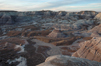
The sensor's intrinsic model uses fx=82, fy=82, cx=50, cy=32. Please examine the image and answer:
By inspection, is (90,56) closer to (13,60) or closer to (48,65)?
(48,65)

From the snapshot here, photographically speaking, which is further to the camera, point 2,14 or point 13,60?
point 2,14

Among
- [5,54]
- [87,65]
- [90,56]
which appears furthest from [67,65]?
[5,54]

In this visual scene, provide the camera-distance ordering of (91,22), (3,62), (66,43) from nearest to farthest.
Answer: (3,62)
(66,43)
(91,22)

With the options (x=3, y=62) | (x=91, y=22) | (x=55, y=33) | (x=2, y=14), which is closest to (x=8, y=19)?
(x=2, y=14)

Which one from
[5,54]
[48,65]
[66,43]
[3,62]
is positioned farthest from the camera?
[66,43]

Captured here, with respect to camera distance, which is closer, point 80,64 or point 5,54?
point 80,64

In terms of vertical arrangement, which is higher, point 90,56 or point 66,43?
point 90,56

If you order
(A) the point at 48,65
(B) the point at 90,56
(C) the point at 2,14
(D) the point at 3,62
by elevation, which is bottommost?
(D) the point at 3,62

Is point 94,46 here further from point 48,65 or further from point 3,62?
point 3,62

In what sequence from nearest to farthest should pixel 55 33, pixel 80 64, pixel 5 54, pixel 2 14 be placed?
pixel 80 64 → pixel 5 54 → pixel 55 33 → pixel 2 14
